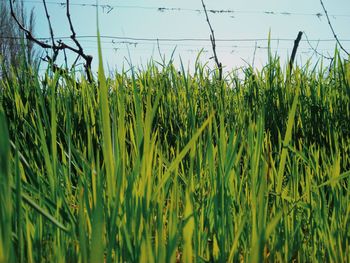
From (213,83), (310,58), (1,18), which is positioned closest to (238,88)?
(213,83)

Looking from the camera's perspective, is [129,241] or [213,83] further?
[213,83]

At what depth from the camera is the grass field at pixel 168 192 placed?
0.54m

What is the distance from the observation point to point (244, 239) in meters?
0.79

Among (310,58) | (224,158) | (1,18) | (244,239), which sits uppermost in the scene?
(1,18)

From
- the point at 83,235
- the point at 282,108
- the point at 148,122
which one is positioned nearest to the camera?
the point at 83,235

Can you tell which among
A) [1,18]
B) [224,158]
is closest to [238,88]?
[224,158]

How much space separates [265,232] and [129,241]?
0.19 meters

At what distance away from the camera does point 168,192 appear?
3.43 feet

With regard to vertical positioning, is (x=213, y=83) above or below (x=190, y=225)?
above

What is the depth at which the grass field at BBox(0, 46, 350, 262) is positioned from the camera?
536mm

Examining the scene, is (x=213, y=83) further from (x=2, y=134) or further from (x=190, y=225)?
(x=2, y=134)

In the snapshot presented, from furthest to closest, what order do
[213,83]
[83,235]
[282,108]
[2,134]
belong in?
[213,83], [282,108], [83,235], [2,134]

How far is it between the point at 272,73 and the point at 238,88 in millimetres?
171

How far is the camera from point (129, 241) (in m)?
0.58
